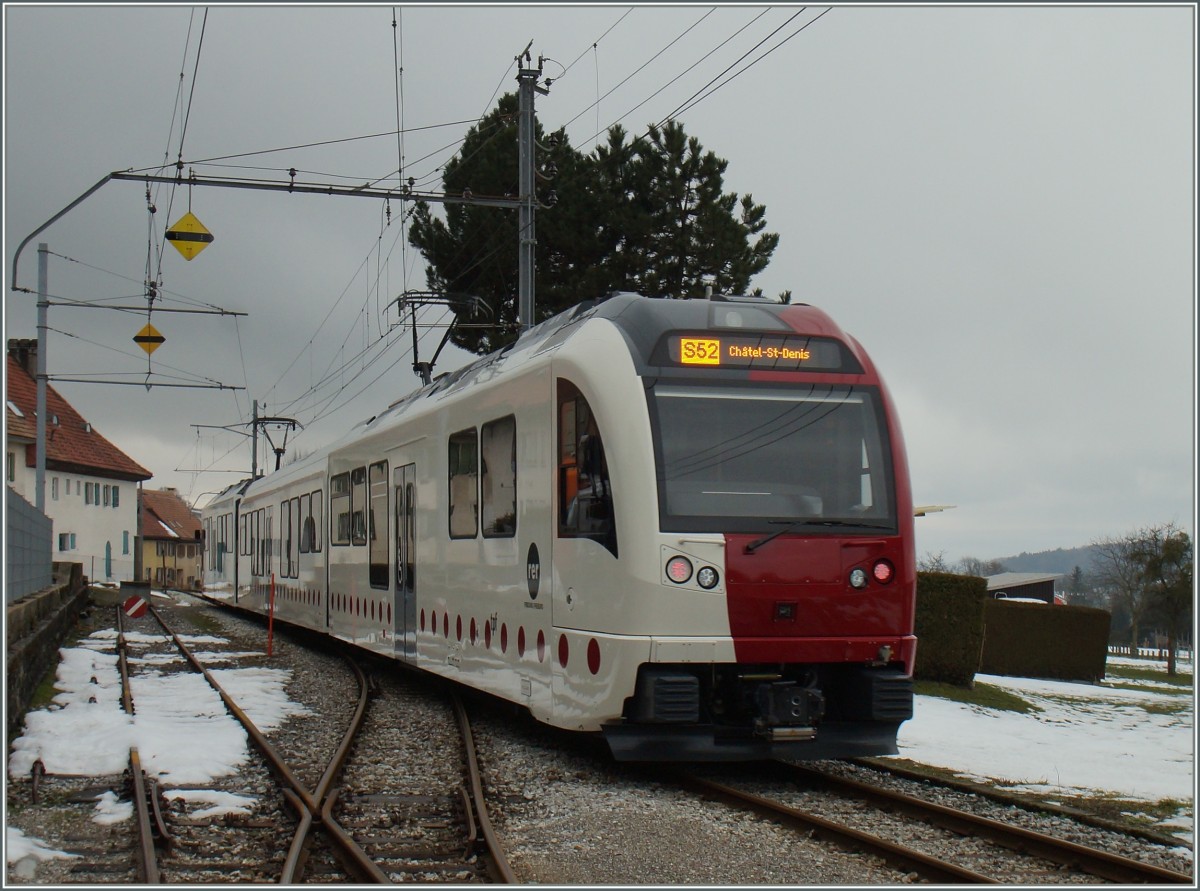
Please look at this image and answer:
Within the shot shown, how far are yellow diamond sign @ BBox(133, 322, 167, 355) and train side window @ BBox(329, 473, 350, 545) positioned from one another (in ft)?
21.7

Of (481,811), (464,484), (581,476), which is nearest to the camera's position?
(481,811)

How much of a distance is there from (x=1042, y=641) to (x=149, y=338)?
1671 centimetres

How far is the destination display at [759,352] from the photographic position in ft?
28.8

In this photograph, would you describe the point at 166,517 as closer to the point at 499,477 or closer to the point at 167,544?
the point at 167,544

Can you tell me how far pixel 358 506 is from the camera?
54.0ft

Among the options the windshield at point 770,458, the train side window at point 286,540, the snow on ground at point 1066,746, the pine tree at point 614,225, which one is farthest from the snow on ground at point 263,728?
the pine tree at point 614,225

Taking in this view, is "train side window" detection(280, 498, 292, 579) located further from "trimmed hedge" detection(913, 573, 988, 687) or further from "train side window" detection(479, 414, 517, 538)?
"train side window" detection(479, 414, 517, 538)

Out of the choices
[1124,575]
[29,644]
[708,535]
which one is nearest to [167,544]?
[1124,575]

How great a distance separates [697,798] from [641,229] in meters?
19.2

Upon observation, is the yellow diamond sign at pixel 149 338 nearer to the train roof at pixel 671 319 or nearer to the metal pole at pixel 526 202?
the metal pole at pixel 526 202

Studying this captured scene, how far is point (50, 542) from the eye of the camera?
18.3 metres

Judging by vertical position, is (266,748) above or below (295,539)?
below

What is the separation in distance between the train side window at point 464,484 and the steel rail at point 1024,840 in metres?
4.05

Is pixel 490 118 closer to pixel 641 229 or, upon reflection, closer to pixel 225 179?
pixel 641 229
